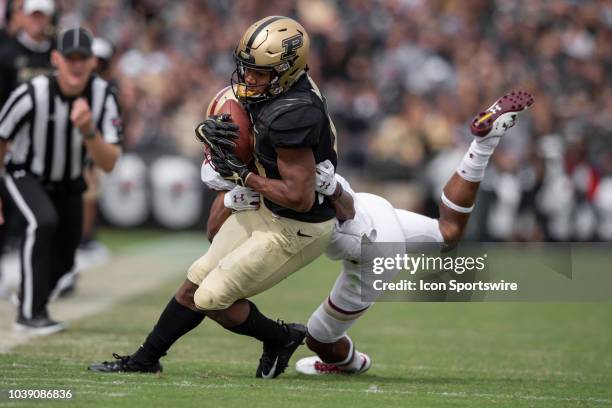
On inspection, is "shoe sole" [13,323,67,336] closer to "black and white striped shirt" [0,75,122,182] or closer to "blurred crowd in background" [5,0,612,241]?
"black and white striped shirt" [0,75,122,182]

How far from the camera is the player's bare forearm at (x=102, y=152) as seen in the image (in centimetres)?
720

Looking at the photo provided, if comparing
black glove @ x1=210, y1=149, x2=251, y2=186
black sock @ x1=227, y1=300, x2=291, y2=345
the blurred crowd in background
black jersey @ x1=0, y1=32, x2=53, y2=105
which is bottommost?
black sock @ x1=227, y1=300, x2=291, y2=345

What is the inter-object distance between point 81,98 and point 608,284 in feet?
12.8

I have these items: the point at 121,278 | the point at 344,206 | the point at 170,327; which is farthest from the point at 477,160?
the point at 121,278

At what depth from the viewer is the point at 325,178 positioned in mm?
5270

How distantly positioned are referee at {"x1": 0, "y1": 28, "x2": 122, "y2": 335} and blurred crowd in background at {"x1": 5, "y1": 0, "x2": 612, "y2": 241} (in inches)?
263

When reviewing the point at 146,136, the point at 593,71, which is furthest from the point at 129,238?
the point at 593,71

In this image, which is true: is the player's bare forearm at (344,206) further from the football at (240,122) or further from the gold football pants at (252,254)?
the football at (240,122)

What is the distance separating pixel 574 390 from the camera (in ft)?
18.2

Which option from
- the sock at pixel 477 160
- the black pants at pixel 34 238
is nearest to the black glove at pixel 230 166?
the sock at pixel 477 160

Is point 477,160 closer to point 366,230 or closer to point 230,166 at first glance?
point 366,230

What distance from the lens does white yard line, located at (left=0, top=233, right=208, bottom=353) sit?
8156mm

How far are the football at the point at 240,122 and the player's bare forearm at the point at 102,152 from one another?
80.0 inches

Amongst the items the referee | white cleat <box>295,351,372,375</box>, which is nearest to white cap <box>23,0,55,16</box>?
the referee
